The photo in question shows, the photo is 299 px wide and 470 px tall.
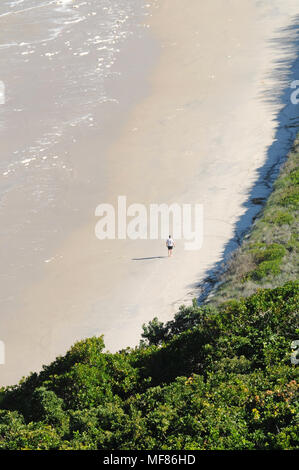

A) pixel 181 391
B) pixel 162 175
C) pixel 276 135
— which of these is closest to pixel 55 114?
pixel 162 175

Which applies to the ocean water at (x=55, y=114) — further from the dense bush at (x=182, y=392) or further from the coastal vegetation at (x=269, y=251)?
the coastal vegetation at (x=269, y=251)

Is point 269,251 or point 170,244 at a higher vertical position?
point 170,244

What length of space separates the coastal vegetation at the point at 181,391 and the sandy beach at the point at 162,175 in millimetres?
4727

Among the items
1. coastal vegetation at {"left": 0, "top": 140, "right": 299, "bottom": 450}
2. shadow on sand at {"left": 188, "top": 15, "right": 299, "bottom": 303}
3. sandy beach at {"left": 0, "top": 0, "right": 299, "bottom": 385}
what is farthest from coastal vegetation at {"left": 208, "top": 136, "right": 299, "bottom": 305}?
coastal vegetation at {"left": 0, "top": 140, "right": 299, "bottom": 450}

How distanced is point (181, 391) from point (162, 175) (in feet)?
55.0

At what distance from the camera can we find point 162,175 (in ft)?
92.5

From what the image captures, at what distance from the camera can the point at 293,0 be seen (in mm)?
47438

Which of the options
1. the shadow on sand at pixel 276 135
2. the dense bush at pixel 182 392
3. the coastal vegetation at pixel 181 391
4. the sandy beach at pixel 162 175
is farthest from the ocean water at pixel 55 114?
the dense bush at pixel 182 392

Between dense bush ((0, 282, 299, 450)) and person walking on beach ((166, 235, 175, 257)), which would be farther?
person walking on beach ((166, 235, 175, 257))

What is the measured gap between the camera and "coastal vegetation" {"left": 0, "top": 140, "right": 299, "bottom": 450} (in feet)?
35.9

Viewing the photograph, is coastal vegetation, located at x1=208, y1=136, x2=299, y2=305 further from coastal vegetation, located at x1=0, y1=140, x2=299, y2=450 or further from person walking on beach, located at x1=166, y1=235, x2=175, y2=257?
coastal vegetation, located at x1=0, y1=140, x2=299, y2=450

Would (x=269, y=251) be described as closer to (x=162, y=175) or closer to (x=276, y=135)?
(x=162, y=175)

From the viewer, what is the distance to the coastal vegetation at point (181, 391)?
10.9m

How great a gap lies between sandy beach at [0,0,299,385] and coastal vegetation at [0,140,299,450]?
4727 mm
